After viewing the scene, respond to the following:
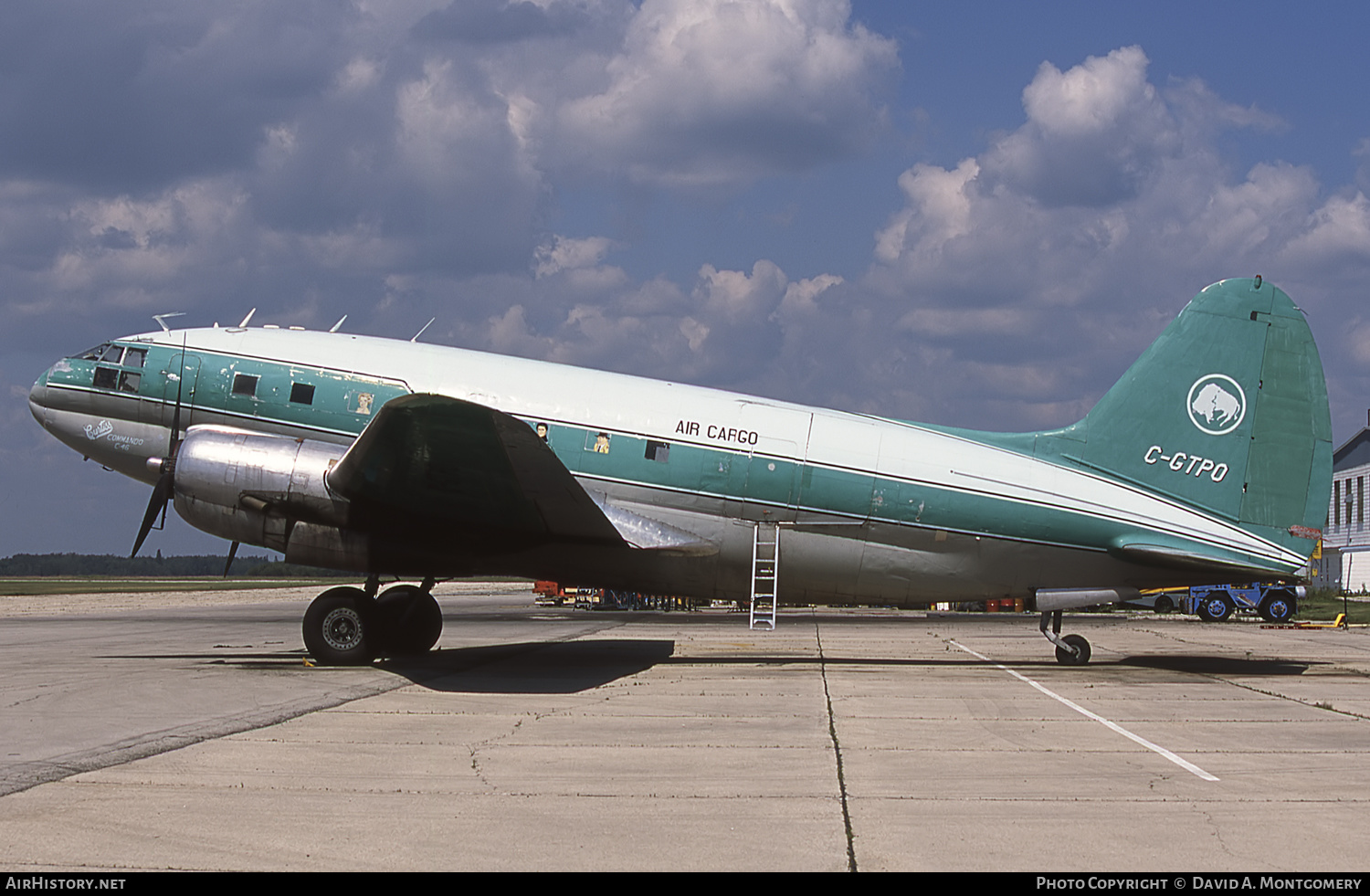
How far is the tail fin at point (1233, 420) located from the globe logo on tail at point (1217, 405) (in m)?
0.01

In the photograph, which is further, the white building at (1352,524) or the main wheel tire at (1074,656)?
the white building at (1352,524)

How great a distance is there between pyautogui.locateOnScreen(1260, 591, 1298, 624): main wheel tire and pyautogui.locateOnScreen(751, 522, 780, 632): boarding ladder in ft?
101

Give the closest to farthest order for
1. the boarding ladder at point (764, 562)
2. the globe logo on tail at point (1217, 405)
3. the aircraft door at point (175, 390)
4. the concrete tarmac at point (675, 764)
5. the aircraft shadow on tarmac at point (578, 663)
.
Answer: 1. the concrete tarmac at point (675, 764)
2. the aircraft shadow on tarmac at point (578, 663)
3. the boarding ladder at point (764, 562)
4. the aircraft door at point (175, 390)
5. the globe logo on tail at point (1217, 405)

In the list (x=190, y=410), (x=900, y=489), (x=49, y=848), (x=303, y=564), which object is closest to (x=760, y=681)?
(x=900, y=489)

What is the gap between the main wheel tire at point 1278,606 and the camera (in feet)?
130

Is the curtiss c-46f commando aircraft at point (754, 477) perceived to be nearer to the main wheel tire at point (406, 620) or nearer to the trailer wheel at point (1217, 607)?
the main wheel tire at point (406, 620)

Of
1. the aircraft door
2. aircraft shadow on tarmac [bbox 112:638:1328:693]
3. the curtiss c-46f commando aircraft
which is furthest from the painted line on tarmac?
the aircraft door

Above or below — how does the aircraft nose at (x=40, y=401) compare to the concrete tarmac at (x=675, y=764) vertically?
above

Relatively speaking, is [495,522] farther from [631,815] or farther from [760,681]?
[631,815]

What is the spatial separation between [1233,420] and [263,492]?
48.1 ft

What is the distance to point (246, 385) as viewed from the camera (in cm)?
1644

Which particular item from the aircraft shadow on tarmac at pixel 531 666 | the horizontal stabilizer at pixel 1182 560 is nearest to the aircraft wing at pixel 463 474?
the aircraft shadow on tarmac at pixel 531 666

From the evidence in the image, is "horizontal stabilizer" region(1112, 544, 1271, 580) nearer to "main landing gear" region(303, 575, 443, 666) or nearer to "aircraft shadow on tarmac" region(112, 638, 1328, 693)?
"aircraft shadow on tarmac" region(112, 638, 1328, 693)
